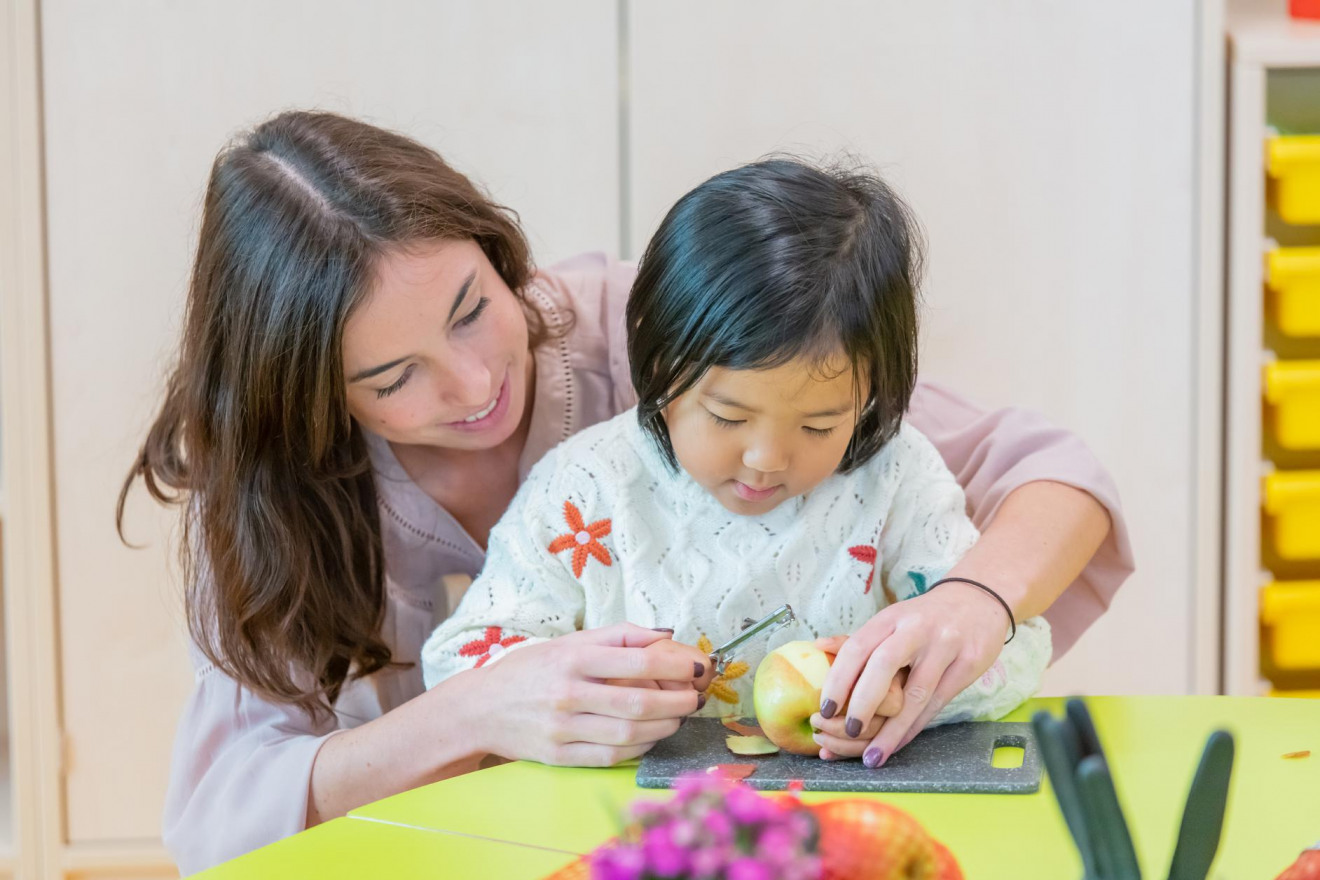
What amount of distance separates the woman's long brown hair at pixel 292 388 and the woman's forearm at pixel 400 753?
0.14 meters

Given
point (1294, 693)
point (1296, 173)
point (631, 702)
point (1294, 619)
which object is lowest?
point (1294, 693)

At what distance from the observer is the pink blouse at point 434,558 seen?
100 centimetres

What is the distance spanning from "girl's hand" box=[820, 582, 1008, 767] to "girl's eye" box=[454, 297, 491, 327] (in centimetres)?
41

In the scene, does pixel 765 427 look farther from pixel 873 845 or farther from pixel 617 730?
pixel 873 845

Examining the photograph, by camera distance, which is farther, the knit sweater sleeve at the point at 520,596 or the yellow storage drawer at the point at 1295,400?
the yellow storage drawer at the point at 1295,400

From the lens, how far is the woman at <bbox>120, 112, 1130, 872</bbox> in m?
0.91

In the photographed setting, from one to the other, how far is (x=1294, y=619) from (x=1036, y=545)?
94cm

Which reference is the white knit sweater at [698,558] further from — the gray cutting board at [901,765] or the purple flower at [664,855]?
the purple flower at [664,855]

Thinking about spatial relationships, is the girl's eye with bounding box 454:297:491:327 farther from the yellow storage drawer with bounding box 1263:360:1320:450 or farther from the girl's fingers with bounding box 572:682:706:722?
the yellow storage drawer with bounding box 1263:360:1320:450

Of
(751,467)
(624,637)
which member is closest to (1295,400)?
(751,467)

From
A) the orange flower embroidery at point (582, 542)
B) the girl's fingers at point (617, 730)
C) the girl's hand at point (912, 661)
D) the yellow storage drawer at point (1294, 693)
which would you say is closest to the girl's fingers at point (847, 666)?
→ the girl's hand at point (912, 661)

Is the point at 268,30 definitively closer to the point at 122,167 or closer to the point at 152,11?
the point at 152,11

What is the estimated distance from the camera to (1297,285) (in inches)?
65.8

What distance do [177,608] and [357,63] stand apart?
73cm
